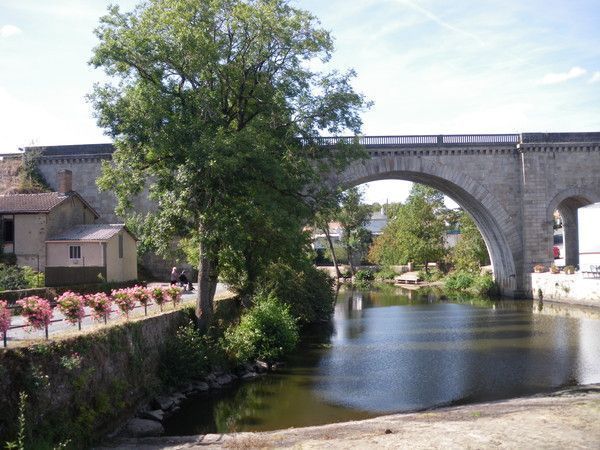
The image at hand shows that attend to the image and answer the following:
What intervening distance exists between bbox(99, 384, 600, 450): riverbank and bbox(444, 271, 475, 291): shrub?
35.2 m

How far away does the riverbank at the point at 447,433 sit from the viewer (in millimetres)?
10234

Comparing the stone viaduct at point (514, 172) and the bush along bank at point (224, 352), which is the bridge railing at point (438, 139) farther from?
the bush along bank at point (224, 352)

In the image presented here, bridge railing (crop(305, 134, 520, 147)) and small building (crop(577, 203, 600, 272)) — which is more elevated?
bridge railing (crop(305, 134, 520, 147))

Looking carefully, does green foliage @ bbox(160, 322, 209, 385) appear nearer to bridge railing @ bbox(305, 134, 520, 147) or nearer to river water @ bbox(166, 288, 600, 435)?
river water @ bbox(166, 288, 600, 435)

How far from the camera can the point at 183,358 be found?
16047mm

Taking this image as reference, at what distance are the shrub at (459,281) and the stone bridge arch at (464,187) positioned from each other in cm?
638

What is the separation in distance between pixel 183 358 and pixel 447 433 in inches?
305

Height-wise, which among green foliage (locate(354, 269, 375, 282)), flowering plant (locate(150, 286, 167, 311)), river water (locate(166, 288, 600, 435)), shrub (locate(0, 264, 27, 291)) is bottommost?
river water (locate(166, 288, 600, 435))

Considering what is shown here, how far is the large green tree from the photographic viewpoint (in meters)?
17.0

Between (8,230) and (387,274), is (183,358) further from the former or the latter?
(387,274)

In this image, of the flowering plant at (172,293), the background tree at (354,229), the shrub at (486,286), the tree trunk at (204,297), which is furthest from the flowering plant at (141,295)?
the background tree at (354,229)

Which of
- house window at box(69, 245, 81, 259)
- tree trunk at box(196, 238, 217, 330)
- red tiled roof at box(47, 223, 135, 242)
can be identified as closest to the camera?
tree trunk at box(196, 238, 217, 330)

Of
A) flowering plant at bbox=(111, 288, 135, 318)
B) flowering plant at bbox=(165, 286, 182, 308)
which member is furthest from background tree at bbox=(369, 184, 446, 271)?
flowering plant at bbox=(111, 288, 135, 318)

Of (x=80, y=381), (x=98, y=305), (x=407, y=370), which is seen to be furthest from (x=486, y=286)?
(x=80, y=381)
